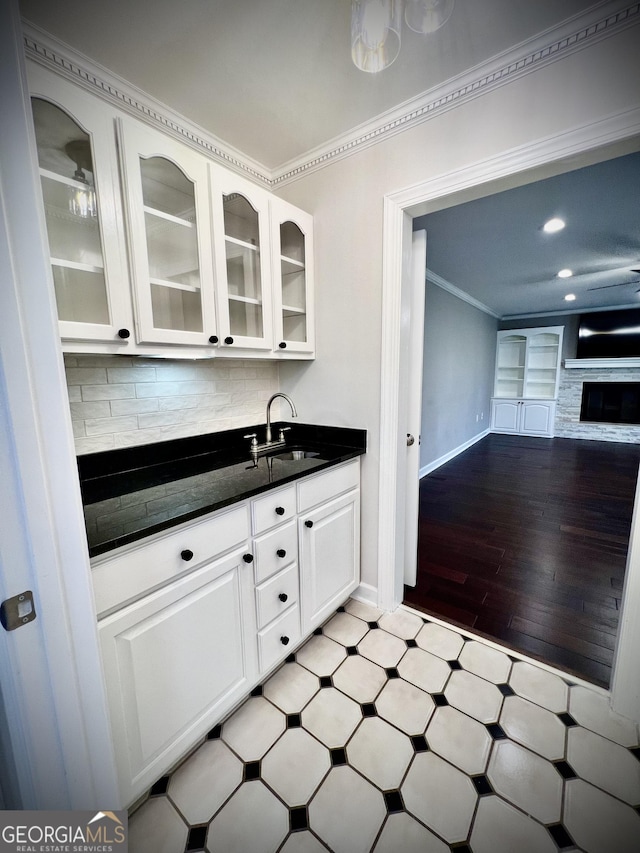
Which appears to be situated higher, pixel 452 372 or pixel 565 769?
pixel 452 372

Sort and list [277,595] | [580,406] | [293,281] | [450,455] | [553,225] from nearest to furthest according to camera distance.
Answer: [277,595]
[293,281]
[553,225]
[450,455]
[580,406]

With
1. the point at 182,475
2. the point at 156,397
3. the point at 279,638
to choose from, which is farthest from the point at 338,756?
the point at 156,397

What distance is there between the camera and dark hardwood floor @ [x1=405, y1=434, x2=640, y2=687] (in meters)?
1.77

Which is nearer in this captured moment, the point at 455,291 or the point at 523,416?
the point at 455,291

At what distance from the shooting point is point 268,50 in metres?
1.23

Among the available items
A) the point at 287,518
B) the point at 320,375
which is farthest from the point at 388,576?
the point at 320,375

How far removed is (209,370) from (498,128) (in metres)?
1.66

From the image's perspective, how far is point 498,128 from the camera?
1345 millimetres

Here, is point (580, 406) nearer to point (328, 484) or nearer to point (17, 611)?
point (328, 484)

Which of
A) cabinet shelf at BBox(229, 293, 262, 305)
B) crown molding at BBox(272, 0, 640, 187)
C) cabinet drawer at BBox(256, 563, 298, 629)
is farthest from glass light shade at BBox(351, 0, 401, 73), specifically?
cabinet drawer at BBox(256, 563, 298, 629)

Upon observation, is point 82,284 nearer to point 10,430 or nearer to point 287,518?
point 10,430

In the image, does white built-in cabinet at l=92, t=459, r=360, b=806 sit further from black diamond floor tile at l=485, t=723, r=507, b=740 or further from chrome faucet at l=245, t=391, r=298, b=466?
black diamond floor tile at l=485, t=723, r=507, b=740

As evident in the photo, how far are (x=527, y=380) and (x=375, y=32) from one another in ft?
23.1

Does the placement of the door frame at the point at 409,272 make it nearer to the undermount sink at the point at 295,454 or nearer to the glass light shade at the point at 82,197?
the undermount sink at the point at 295,454
